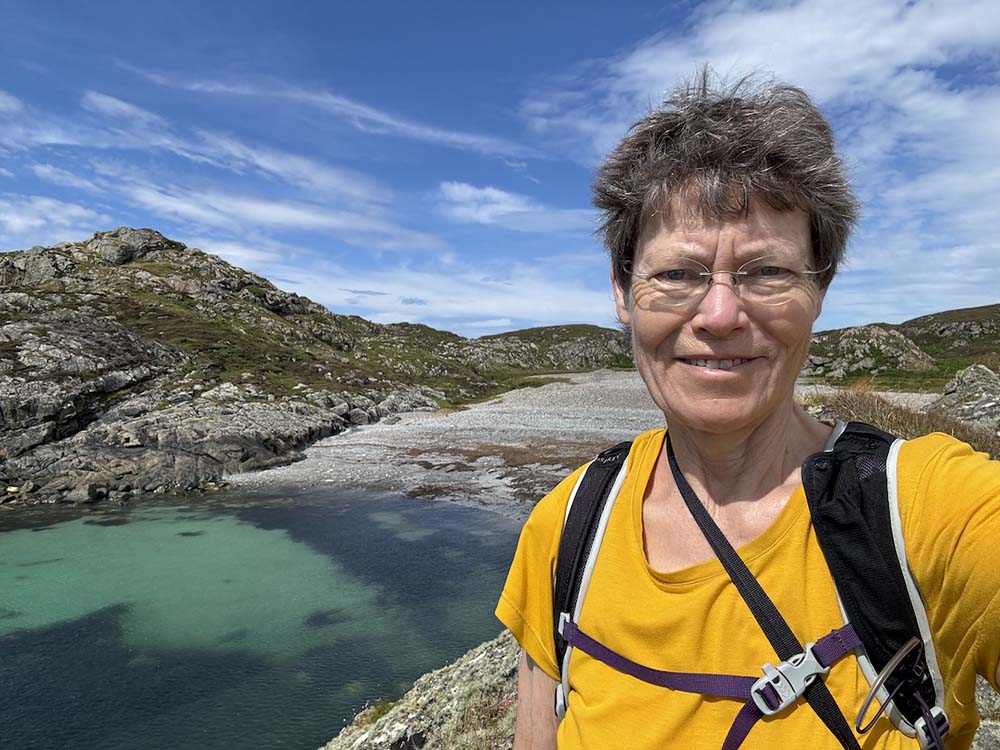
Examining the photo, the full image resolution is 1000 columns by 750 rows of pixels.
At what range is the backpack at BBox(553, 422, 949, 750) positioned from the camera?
1.52m

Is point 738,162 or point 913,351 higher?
point 913,351

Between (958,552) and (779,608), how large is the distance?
0.47 m

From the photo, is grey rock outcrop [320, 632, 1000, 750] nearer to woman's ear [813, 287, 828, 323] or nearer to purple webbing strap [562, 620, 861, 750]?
purple webbing strap [562, 620, 861, 750]

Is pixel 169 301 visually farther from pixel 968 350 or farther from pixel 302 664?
pixel 968 350

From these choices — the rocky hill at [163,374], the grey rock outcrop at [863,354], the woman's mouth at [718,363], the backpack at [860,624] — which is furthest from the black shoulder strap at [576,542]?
the grey rock outcrop at [863,354]

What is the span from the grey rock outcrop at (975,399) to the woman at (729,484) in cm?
1662

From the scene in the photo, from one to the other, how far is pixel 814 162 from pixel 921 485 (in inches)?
40.6

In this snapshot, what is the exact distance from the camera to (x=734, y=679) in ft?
5.45

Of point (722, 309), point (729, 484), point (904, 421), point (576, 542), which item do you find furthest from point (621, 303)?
point (904, 421)

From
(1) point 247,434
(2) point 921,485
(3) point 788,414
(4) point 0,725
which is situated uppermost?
(3) point 788,414

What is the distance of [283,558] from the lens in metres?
19.0

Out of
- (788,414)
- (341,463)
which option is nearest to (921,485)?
(788,414)

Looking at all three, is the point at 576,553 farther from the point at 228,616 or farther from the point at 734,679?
the point at 228,616

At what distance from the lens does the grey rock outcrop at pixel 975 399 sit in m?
15.3
